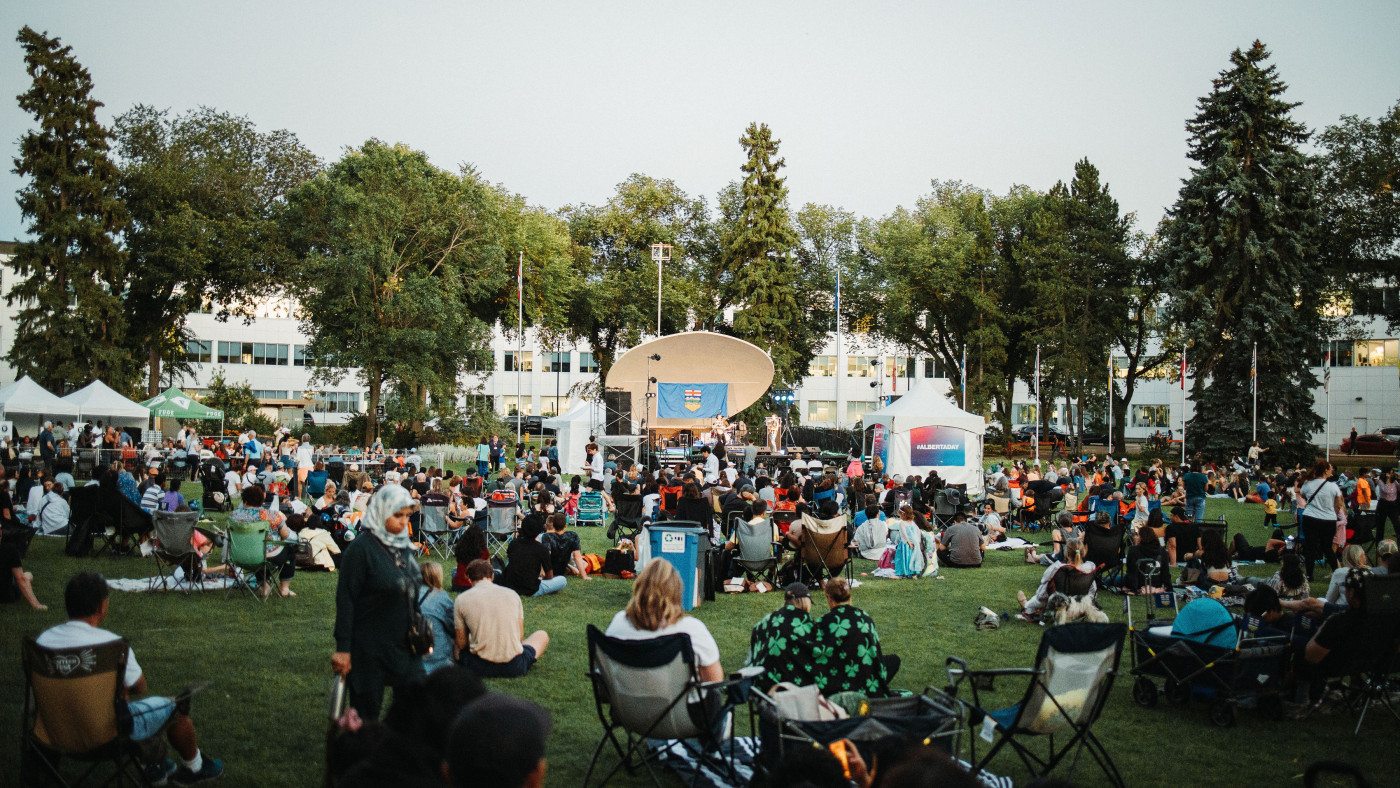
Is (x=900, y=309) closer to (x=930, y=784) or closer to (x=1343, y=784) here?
(x=1343, y=784)

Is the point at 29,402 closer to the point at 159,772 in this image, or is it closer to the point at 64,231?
the point at 64,231

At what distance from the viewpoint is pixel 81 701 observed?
3.88 metres

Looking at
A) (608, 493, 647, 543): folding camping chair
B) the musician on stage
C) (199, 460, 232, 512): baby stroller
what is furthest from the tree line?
(608, 493, 647, 543): folding camping chair

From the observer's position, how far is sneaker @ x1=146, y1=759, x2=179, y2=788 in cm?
449

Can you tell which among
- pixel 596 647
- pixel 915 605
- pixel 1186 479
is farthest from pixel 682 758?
pixel 1186 479

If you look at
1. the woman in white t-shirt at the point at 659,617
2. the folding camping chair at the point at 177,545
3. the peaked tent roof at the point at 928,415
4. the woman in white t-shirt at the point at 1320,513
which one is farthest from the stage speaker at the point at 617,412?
the woman in white t-shirt at the point at 659,617

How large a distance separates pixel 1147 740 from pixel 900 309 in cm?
Result: 3913

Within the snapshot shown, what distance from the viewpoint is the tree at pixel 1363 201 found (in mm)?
33656

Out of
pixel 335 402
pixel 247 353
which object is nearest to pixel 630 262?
pixel 335 402

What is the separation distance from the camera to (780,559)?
425 inches

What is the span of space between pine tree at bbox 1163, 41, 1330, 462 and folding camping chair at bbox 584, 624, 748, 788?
31.5m

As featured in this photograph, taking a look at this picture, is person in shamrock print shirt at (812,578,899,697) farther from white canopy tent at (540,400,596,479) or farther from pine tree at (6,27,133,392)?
pine tree at (6,27,133,392)

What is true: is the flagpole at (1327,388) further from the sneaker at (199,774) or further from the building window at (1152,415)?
the sneaker at (199,774)

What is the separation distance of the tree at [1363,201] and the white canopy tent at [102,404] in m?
39.1
